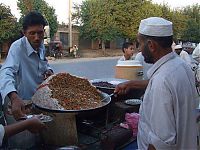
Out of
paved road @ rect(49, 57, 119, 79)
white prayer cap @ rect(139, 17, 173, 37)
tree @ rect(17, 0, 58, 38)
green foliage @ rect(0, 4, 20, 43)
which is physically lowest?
paved road @ rect(49, 57, 119, 79)

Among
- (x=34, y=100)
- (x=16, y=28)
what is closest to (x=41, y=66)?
(x=34, y=100)

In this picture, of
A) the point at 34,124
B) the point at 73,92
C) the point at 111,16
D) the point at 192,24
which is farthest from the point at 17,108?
the point at 192,24

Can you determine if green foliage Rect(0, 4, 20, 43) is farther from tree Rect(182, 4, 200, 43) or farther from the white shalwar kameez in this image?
tree Rect(182, 4, 200, 43)

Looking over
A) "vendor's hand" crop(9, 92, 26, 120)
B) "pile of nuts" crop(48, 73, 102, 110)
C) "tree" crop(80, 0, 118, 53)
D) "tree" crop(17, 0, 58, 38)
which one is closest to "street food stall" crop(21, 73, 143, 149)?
"pile of nuts" crop(48, 73, 102, 110)

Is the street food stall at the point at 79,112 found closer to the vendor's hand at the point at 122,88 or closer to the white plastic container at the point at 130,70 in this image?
the vendor's hand at the point at 122,88

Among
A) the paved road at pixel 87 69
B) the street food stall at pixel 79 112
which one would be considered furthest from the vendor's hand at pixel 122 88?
the paved road at pixel 87 69

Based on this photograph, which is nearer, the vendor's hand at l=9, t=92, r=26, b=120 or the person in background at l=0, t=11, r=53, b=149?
the vendor's hand at l=9, t=92, r=26, b=120

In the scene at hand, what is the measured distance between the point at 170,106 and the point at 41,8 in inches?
916

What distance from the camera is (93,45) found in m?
33.7

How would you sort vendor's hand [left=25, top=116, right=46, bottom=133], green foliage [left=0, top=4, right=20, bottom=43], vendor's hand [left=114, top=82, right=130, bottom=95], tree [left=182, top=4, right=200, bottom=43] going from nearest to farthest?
vendor's hand [left=25, top=116, right=46, bottom=133] < vendor's hand [left=114, top=82, right=130, bottom=95] < green foliage [left=0, top=4, right=20, bottom=43] < tree [left=182, top=4, right=200, bottom=43]

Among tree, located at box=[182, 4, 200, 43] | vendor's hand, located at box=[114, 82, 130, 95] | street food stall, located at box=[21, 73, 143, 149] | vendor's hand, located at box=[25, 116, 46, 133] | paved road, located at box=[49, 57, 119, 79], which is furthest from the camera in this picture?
tree, located at box=[182, 4, 200, 43]

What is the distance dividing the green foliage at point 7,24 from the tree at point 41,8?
3.56ft

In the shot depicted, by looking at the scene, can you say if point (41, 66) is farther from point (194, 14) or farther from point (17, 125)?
point (194, 14)

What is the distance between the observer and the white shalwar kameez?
66.7 inches
